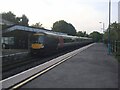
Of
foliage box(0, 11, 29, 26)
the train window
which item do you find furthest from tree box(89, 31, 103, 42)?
the train window

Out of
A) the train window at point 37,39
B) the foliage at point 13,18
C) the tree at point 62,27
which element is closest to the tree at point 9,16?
the foliage at point 13,18

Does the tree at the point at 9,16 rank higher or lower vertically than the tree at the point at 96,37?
higher

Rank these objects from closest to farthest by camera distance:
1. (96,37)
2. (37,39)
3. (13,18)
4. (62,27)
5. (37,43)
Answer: (37,43)
(37,39)
(13,18)
(62,27)
(96,37)

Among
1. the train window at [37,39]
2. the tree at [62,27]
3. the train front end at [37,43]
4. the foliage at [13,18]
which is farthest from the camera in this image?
the tree at [62,27]

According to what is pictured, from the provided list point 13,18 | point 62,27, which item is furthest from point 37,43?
point 62,27

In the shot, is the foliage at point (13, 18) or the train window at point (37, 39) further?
the foliage at point (13, 18)

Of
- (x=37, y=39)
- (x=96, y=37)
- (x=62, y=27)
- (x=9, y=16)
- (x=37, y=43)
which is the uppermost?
(x=9, y=16)

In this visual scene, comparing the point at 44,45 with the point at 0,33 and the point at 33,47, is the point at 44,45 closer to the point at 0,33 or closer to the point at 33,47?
the point at 33,47

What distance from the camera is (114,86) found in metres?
9.78

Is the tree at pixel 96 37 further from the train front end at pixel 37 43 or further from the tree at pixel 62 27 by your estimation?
the train front end at pixel 37 43

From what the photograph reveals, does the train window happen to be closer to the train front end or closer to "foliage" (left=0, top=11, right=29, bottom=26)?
the train front end

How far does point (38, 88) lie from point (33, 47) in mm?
19683

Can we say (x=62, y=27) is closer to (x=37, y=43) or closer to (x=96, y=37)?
(x=96, y=37)

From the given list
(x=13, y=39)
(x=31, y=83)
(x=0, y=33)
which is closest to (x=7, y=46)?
(x=13, y=39)
